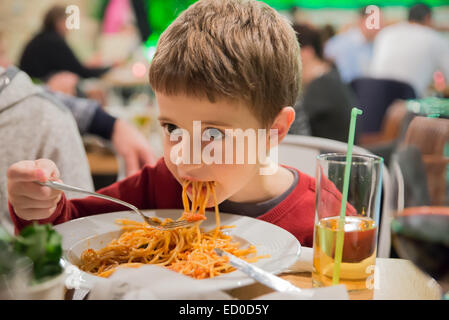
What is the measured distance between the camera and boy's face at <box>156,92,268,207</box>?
98 cm

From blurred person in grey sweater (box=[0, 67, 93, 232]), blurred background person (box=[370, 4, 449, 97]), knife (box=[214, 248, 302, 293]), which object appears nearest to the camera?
knife (box=[214, 248, 302, 293])

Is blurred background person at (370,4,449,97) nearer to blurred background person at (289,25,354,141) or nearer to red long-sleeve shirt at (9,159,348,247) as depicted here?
blurred background person at (289,25,354,141)

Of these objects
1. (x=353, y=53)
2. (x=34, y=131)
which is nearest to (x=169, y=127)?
(x=34, y=131)

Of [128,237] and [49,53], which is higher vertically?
[49,53]

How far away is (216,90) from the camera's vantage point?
0.98 meters

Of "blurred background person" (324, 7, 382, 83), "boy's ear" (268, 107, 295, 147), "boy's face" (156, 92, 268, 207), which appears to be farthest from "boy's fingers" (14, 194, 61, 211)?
"blurred background person" (324, 7, 382, 83)

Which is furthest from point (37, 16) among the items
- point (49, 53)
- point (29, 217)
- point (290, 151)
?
point (29, 217)

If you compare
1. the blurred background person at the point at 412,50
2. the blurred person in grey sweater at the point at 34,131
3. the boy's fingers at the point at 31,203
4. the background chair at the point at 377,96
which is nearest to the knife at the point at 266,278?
the boy's fingers at the point at 31,203

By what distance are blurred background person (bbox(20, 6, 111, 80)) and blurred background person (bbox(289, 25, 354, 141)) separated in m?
2.04

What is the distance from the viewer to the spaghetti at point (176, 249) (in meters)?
0.89

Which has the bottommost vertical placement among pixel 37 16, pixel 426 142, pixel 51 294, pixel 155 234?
pixel 155 234

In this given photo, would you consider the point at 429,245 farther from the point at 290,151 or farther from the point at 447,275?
the point at 290,151

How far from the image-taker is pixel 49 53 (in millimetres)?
3768
